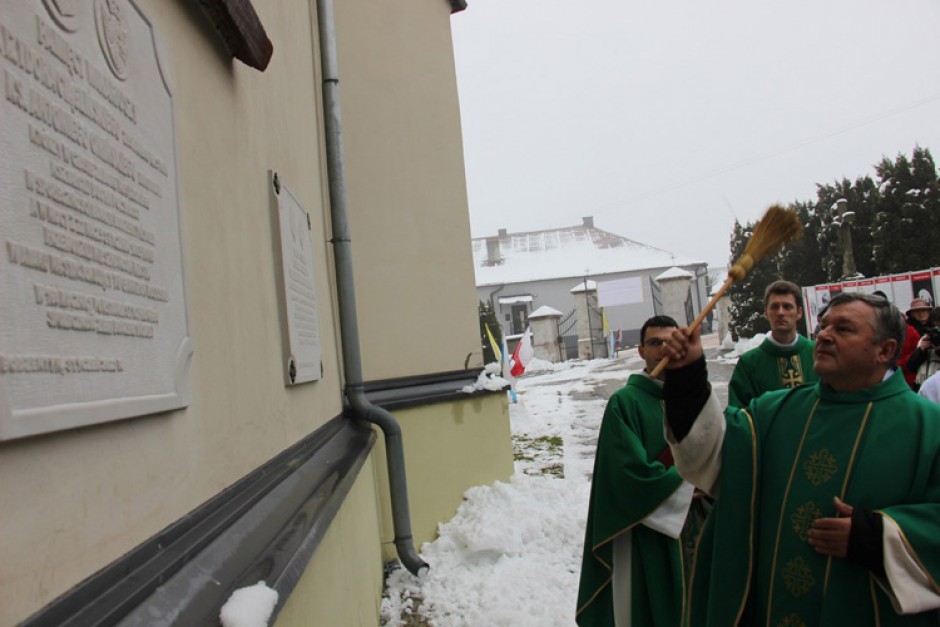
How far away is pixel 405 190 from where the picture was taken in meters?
6.08

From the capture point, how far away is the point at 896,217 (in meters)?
22.7

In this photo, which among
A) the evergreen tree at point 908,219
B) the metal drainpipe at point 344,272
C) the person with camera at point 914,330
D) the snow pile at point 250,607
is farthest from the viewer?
the evergreen tree at point 908,219

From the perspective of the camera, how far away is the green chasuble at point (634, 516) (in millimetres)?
3223

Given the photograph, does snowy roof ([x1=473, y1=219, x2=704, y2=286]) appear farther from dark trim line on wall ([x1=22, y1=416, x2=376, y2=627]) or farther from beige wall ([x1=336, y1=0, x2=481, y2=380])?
dark trim line on wall ([x1=22, y1=416, x2=376, y2=627])

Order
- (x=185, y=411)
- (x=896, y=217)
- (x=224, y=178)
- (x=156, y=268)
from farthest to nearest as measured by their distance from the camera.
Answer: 1. (x=896, y=217)
2. (x=224, y=178)
3. (x=185, y=411)
4. (x=156, y=268)

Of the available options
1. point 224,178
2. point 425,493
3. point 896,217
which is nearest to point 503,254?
point 896,217

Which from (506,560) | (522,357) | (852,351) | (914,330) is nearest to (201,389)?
(852,351)

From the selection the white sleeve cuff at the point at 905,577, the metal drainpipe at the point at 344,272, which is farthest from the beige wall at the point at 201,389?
the white sleeve cuff at the point at 905,577

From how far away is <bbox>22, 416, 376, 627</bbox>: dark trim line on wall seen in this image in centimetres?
121

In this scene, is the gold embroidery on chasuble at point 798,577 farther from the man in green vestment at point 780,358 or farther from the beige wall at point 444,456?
the beige wall at point 444,456

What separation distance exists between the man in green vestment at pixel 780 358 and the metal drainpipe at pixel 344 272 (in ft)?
7.82

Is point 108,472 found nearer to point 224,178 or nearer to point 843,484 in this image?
point 224,178

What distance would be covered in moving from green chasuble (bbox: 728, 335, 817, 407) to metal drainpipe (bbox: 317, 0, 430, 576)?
237cm

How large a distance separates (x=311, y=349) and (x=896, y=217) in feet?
80.0
